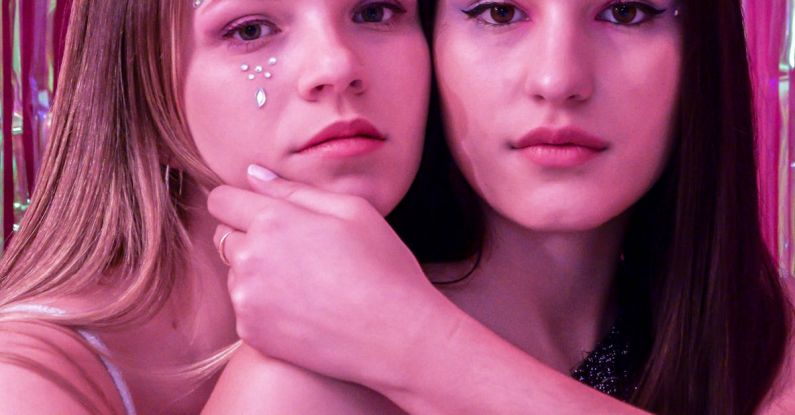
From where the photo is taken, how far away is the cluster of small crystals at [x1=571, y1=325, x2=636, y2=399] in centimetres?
117

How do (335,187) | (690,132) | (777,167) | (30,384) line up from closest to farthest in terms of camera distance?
(30,384) < (335,187) < (690,132) < (777,167)

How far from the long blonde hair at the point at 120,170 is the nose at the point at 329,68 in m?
0.15

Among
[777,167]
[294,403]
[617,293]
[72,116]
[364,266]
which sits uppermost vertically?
[72,116]

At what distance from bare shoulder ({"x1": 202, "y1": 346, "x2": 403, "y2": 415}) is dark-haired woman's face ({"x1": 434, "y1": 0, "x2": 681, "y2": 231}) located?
278 millimetres

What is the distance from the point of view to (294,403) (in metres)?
0.88

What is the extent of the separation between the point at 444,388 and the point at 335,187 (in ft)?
0.75

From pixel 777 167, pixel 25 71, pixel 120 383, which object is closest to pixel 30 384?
pixel 120 383

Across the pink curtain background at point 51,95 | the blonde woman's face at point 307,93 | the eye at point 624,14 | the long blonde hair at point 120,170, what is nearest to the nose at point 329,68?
the blonde woman's face at point 307,93

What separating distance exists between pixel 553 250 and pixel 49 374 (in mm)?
586

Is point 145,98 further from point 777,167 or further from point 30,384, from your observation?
point 777,167

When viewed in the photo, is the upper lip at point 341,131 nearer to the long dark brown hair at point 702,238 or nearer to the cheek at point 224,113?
the cheek at point 224,113

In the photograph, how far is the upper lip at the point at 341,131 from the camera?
3.04 feet

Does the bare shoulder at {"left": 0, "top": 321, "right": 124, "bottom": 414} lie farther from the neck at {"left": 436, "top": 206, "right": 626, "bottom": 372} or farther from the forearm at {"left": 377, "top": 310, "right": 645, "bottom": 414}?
the neck at {"left": 436, "top": 206, "right": 626, "bottom": 372}

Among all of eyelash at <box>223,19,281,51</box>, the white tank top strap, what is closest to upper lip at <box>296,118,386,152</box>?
eyelash at <box>223,19,281,51</box>
